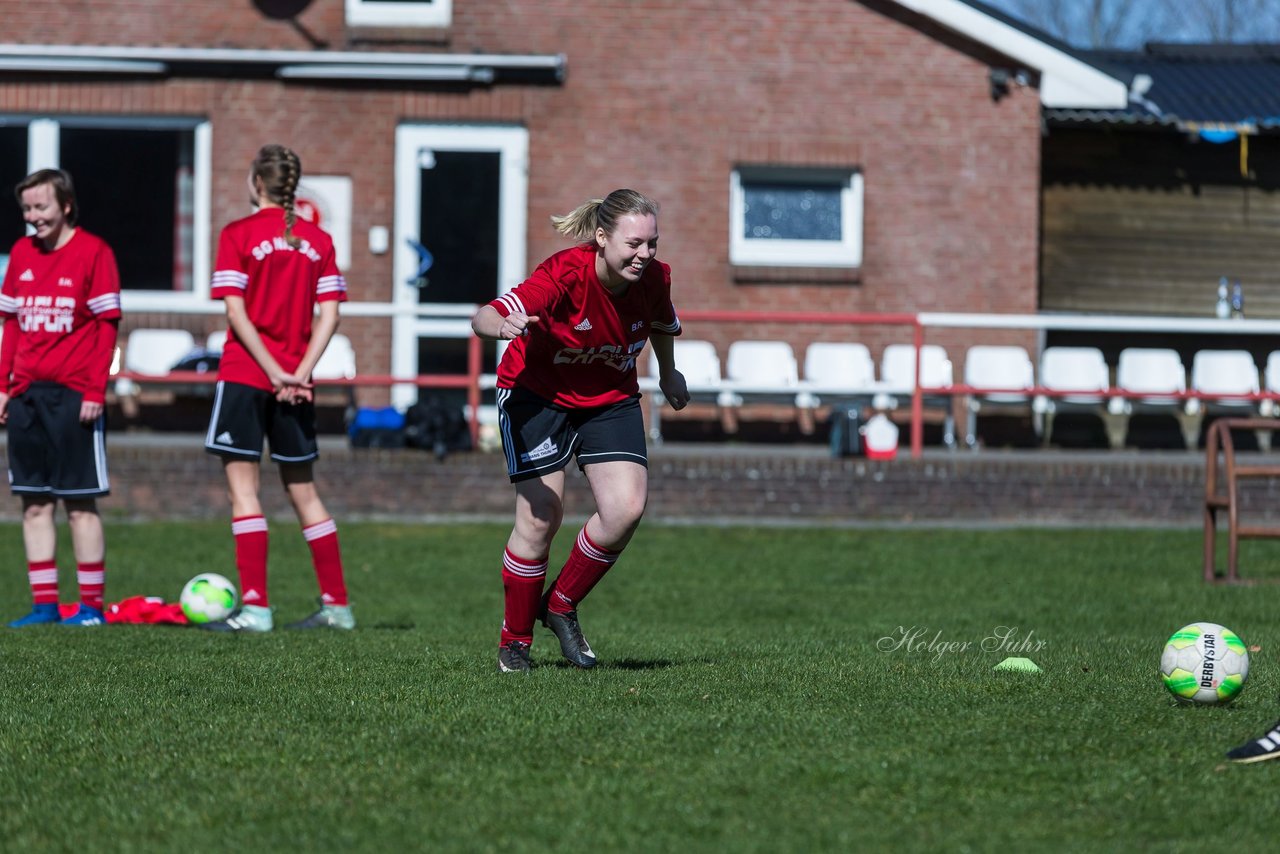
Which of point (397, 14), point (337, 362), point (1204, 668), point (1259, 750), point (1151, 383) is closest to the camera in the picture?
point (1259, 750)

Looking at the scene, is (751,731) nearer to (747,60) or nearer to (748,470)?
(748,470)

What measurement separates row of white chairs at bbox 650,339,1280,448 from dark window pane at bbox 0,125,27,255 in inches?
260

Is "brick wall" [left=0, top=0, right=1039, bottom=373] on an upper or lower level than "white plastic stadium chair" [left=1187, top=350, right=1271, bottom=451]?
upper

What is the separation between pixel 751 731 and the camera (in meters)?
5.04

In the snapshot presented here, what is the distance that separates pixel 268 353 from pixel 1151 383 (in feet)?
37.5

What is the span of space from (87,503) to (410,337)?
864 centimetres

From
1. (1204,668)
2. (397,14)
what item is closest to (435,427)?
(397,14)

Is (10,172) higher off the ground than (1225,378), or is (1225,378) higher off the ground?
(10,172)

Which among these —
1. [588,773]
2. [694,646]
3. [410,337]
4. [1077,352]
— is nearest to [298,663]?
[694,646]

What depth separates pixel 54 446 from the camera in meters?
8.28

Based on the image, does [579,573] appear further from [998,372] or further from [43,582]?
[998,372]

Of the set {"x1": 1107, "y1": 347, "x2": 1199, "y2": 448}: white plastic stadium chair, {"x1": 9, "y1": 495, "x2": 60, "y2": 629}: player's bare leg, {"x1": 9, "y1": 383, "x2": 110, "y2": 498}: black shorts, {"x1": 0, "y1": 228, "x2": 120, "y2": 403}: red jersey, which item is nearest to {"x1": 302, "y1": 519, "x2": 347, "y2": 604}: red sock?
{"x1": 9, "y1": 383, "x2": 110, "y2": 498}: black shorts

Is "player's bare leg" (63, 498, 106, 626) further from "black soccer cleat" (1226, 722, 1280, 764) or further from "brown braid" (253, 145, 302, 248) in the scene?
"black soccer cleat" (1226, 722, 1280, 764)

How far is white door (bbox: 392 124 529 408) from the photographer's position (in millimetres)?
17328
